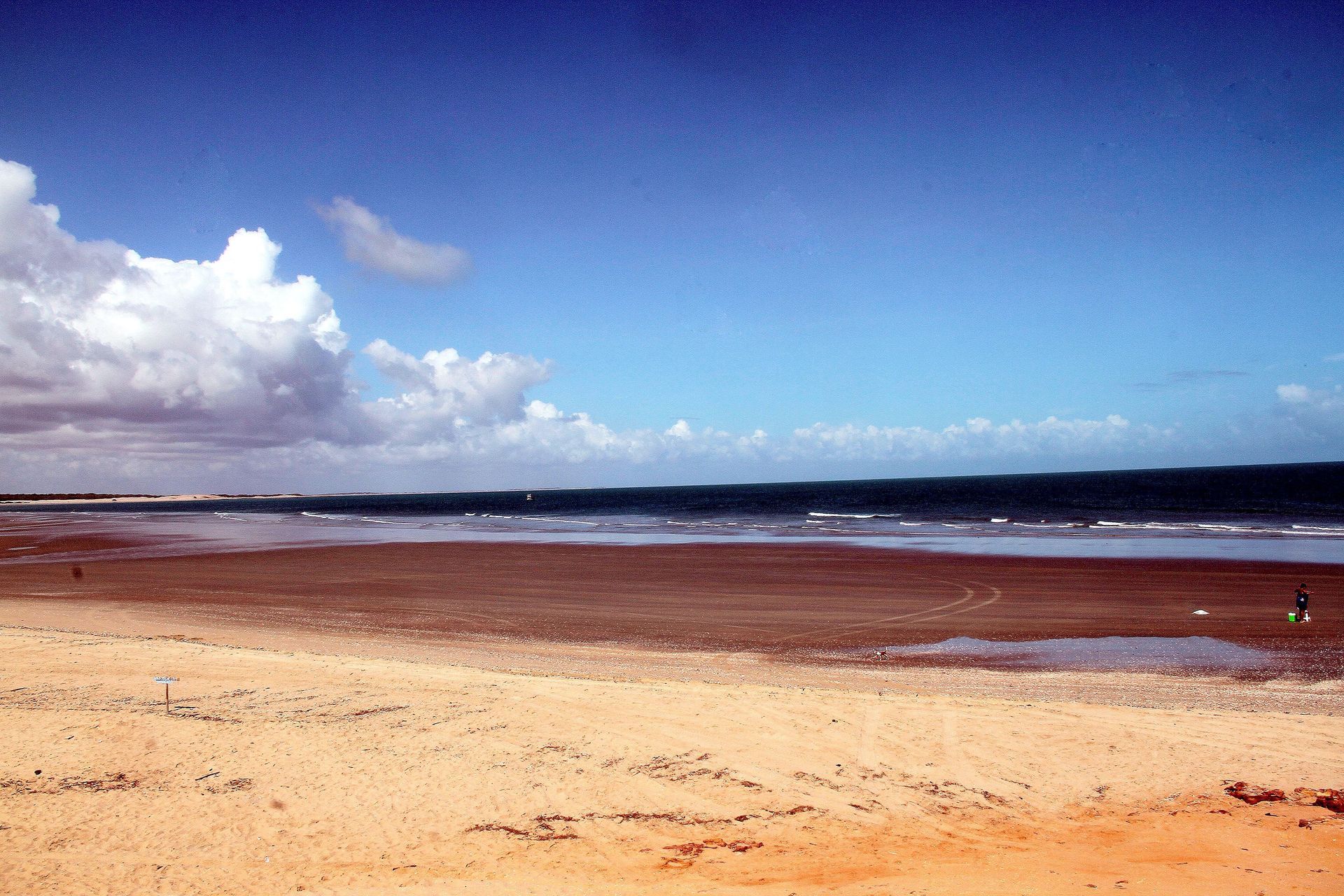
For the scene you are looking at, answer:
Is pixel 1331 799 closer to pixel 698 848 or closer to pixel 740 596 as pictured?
pixel 698 848

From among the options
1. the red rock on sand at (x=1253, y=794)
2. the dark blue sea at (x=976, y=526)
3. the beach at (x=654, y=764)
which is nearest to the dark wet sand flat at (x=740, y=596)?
the beach at (x=654, y=764)

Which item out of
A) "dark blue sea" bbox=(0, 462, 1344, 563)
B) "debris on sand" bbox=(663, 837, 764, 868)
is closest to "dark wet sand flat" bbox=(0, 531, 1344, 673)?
"dark blue sea" bbox=(0, 462, 1344, 563)

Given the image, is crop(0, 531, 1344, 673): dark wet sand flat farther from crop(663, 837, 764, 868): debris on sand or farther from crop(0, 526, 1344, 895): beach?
crop(663, 837, 764, 868): debris on sand

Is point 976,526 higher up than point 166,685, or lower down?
lower down

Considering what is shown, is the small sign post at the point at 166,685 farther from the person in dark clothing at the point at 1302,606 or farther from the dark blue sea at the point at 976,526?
the dark blue sea at the point at 976,526

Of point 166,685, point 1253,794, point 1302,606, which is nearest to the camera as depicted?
point 1253,794

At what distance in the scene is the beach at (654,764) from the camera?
5938 mm

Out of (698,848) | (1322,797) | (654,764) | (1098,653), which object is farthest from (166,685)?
(1098,653)

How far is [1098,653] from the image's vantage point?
14.6m

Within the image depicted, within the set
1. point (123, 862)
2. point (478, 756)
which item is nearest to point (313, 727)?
point (478, 756)

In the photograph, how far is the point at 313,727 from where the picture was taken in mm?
8758

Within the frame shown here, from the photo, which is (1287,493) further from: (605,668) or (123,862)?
(123,862)

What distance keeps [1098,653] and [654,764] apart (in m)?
11.0

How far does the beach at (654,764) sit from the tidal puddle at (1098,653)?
0.34 meters
